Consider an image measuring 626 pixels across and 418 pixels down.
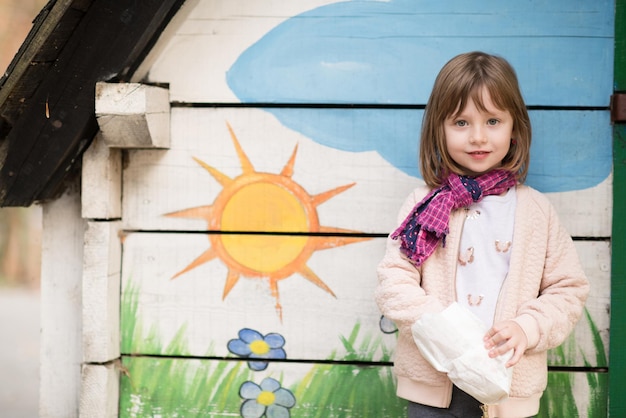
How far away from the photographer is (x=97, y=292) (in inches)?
77.2

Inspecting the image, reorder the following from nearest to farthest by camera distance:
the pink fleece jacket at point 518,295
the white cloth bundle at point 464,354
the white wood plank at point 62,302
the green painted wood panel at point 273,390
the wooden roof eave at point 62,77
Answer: the white cloth bundle at point 464,354, the pink fleece jacket at point 518,295, the wooden roof eave at point 62,77, the green painted wood panel at point 273,390, the white wood plank at point 62,302

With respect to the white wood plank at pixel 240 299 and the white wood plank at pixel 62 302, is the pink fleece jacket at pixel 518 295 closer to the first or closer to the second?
Result: the white wood plank at pixel 240 299

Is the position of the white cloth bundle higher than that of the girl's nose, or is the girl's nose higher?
the girl's nose

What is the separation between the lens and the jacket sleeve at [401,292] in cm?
157

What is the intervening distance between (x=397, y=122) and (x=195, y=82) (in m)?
0.52

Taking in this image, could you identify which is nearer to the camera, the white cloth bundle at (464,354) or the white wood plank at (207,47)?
the white cloth bundle at (464,354)

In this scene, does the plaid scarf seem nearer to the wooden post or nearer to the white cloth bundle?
the white cloth bundle

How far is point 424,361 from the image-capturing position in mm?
1629

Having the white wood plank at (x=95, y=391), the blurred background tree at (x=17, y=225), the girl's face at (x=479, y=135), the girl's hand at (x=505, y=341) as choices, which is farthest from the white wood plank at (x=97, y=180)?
the blurred background tree at (x=17, y=225)

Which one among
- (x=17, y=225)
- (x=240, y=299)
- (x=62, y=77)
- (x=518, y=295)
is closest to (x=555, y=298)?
(x=518, y=295)

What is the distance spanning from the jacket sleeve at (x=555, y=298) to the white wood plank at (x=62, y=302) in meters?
1.17

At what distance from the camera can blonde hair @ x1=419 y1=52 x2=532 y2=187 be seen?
5.35 feet

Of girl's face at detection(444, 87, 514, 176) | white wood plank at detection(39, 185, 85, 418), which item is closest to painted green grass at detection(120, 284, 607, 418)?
white wood plank at detection(39, 185, 85, 418)

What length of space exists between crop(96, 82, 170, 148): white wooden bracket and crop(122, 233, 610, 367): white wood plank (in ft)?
0.86
